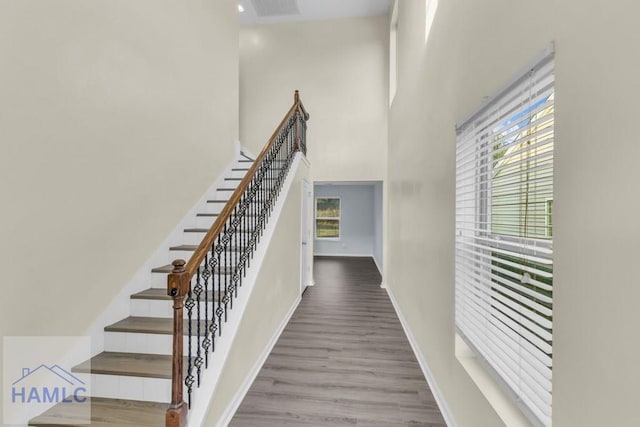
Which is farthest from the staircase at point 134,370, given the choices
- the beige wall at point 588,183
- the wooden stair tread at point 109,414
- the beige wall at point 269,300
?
the beige wall at point 588,183

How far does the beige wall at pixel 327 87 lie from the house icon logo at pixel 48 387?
4828 mm

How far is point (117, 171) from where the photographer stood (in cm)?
258

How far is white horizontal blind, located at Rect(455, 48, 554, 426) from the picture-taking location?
4.00 ft

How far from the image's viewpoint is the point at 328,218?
409 inches

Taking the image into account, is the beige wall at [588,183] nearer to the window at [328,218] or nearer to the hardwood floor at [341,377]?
the hardwood floor at [341,377]

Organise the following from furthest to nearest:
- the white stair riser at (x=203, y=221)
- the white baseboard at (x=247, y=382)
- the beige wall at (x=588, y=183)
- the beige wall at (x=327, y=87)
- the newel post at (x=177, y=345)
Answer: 1. the beige wall at (x=327, y=87)
2. the white stair riser at (x=203, y=221)
3. the white baseboard at (x=247, y=382)
4. the newel post at (x=177, y=345)
5. the beige wall at (x=588, y=183)

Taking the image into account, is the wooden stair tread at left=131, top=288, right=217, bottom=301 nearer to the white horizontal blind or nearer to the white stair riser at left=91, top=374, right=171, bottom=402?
the white stair riser at left=91, top=374, right=171, bottom=402

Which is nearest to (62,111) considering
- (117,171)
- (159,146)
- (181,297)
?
(117,171)

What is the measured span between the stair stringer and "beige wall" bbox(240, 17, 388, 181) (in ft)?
9.50

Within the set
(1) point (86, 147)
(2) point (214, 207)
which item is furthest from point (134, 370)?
(2) point (214, 207)

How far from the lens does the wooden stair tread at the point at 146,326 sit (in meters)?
2.33

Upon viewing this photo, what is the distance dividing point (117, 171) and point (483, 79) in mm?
2729

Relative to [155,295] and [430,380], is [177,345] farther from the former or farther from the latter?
[430,380]

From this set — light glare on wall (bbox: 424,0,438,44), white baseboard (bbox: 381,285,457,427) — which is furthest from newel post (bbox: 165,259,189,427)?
light glare on wall (bbox: 424,0,438,44)
